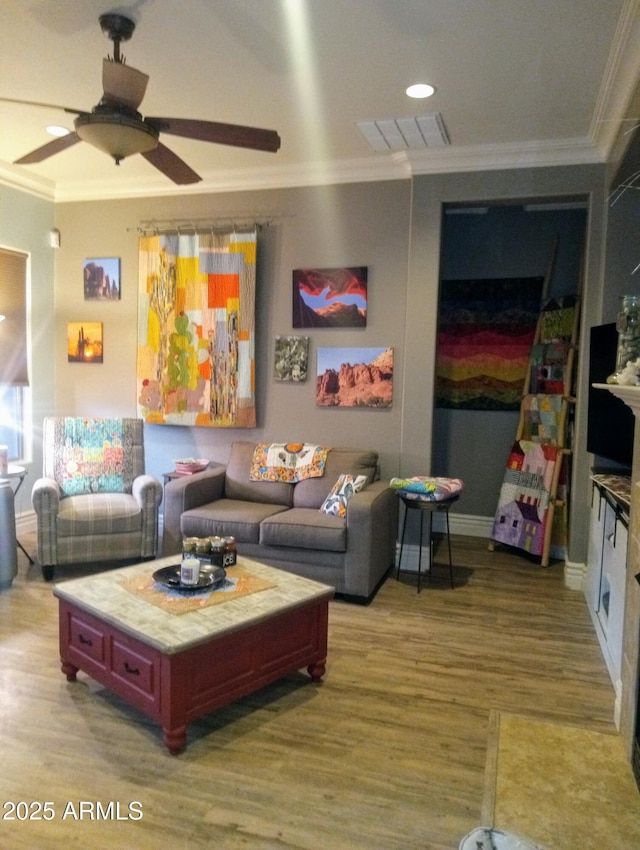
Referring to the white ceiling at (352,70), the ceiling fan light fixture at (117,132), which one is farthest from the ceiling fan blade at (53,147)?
the white ceiling at (352,70)

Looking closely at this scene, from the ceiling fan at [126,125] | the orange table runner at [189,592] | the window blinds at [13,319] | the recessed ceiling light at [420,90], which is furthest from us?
the window blinds at [13,319]

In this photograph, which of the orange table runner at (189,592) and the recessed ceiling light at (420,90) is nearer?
the orange table runner at (189,592)

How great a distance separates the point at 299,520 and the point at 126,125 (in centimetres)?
232

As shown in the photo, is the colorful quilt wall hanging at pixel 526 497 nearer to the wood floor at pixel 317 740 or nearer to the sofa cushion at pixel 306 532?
the wood floor at pixel 317 740

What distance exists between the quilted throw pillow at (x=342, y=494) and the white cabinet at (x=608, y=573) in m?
1.41

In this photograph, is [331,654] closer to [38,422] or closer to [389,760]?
[389,760]

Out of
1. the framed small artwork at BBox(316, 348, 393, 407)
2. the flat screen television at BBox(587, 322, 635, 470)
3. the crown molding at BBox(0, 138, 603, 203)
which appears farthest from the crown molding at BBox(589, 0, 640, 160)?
the framed small artwork at BBox(316, 348, 393, 407)

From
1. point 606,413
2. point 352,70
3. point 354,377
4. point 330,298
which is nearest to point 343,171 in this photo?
point 330,298

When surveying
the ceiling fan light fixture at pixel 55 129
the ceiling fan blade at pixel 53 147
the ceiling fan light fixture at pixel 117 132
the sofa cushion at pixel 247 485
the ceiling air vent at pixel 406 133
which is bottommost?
the sofa cushion at pixel 247 485

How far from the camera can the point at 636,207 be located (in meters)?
3.70

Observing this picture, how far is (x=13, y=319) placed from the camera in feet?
16.1

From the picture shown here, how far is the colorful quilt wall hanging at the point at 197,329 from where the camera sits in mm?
4719

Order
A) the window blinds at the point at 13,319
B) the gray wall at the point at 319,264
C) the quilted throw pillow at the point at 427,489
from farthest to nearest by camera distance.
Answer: the window blinds at the point at 13,319 → the gray wall at the point at 319,264 → the quilted throw pillow at the point at 427,489

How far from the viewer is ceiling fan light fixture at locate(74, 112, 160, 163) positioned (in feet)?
7.82
